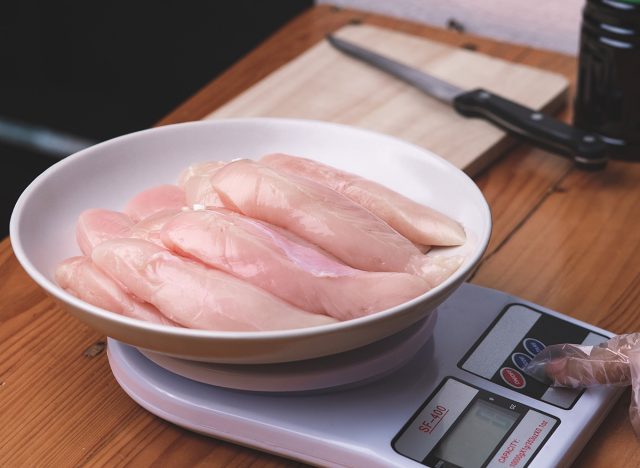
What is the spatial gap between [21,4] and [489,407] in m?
2.13

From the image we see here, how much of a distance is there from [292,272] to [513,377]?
0.76ft

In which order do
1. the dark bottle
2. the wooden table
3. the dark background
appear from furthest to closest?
the dark background → the dark bottle → the wooden table

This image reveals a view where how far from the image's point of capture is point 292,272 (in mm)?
800

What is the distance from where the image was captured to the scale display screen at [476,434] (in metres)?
0.80

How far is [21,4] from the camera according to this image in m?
2.61

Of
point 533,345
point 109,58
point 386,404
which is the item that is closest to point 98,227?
point 386,404

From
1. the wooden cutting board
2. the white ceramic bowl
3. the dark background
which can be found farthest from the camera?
the dark background

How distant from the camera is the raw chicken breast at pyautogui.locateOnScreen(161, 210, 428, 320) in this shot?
2.62 feet

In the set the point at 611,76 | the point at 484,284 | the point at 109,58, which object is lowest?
the point at 109,58

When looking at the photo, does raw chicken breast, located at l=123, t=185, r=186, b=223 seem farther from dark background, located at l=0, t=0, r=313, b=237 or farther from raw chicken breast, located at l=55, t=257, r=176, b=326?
dark background, located at l=0, t=0, r=313, b=237

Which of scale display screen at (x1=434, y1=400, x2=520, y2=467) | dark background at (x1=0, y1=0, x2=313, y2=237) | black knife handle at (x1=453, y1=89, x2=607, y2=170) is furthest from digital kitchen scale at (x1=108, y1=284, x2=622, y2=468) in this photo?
dark background at (x1=0, y1=0, x2=313, y2=237)

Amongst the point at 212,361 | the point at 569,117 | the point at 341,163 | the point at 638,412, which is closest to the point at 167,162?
the point at 341,163

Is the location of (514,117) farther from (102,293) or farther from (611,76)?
(102,293)

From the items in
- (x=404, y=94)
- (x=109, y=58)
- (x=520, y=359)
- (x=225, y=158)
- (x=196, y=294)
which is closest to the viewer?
(x=196, y=294)
